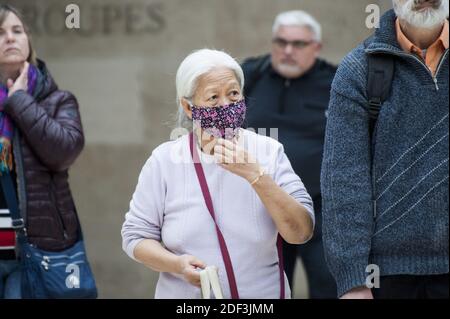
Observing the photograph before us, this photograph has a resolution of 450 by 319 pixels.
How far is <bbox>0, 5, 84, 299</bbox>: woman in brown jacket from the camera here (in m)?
4.19

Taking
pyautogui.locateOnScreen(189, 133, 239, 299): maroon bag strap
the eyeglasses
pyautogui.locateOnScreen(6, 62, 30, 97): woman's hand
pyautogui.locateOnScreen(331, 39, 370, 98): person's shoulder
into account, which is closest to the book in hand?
pyautogui.locateOnScreen(189, 133, 239, 299): maroon bag strap

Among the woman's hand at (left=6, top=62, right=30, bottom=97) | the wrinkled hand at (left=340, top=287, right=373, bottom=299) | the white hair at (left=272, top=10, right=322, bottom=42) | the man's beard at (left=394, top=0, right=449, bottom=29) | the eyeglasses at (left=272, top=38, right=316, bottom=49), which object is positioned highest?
the man's beard at (left=394, top=0, right=449, bottom=29)

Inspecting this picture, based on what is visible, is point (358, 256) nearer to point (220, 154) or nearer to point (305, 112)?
point (220, 154)

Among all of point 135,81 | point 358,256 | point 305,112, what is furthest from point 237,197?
point 135,81

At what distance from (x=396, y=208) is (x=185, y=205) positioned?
30.3 inches

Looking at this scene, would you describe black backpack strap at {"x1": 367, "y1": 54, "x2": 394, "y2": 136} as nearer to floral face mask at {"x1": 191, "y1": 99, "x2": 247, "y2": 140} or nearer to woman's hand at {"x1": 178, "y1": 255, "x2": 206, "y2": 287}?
floral face mask at {"x1": 191, "y1": 99, "x2": 247, "y2": 140}

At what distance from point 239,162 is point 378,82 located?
578 millimetres

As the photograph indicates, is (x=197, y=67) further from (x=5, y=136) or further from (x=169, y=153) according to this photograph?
(x=5, y=136)

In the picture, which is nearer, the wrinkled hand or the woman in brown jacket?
the wrinkled hand

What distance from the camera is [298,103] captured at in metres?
5.81

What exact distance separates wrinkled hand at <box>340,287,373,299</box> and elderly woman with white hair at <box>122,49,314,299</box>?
10.7 inches

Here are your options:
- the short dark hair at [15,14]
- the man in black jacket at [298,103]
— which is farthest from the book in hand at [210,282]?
the man in black jacket at [298,103]

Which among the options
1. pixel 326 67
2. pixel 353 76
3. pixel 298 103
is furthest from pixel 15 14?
pixel 326 67
